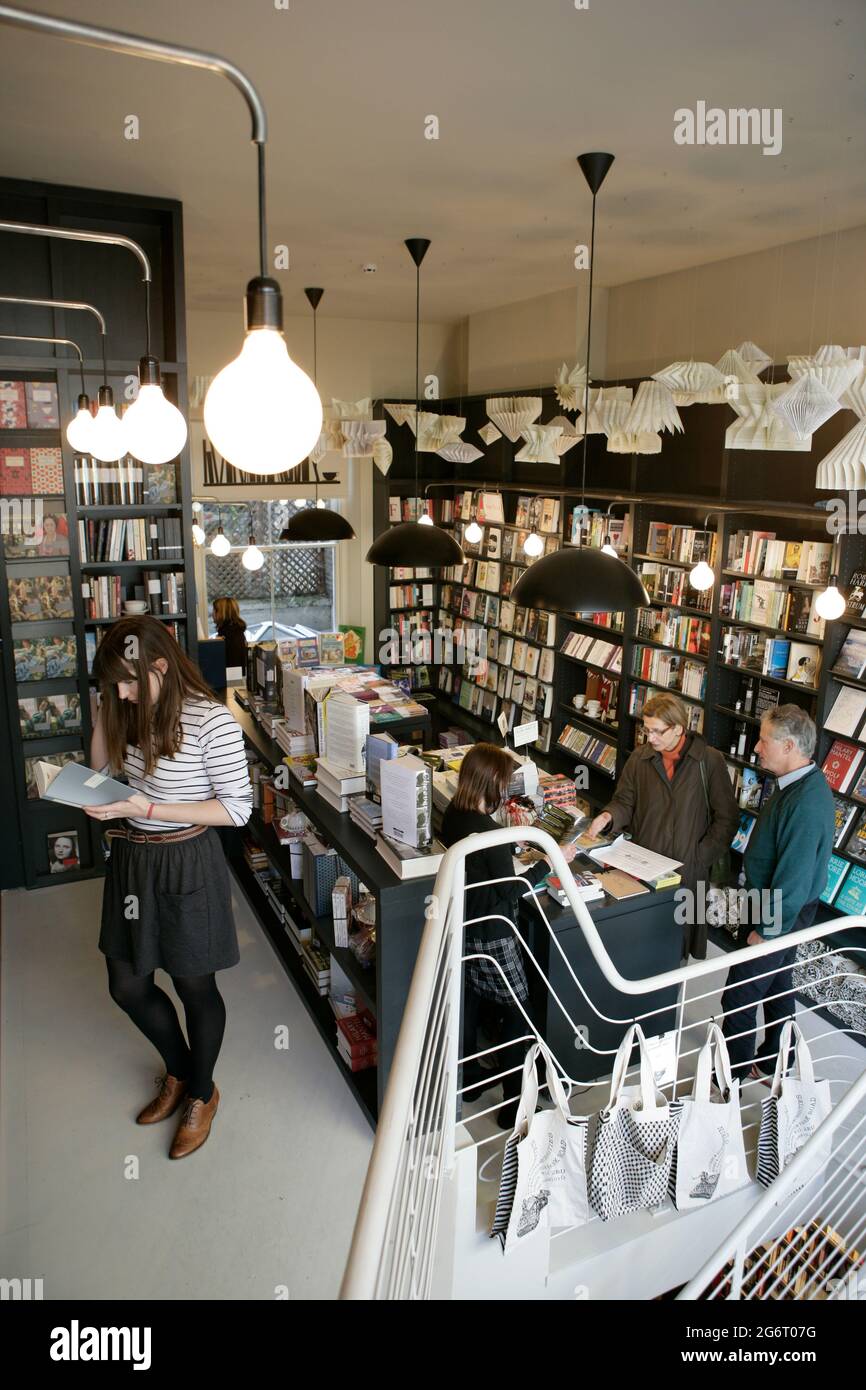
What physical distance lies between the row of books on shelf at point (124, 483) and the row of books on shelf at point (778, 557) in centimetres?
364

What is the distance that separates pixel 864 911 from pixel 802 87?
154 inches

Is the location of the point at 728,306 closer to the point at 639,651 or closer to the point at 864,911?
the point at 639,651

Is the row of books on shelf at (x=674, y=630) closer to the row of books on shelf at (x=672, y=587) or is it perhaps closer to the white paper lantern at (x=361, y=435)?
the row of books on shelf at (x=672, y=587)

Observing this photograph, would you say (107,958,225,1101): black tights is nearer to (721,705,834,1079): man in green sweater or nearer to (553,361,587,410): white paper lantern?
(721,705,834,1079): man in green sweater

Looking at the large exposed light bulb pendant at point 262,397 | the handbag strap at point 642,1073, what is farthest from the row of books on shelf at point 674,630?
the large exposed light bulb pendant at point 262,397

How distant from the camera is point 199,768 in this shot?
3.40m

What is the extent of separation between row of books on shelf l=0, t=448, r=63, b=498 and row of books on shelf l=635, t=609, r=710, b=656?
4123mm

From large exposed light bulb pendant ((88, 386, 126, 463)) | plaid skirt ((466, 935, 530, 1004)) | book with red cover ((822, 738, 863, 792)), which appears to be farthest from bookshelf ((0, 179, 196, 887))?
book with red cover ((822, 738, 863, 792))

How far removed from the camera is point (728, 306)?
246 inches

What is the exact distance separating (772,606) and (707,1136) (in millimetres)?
3736

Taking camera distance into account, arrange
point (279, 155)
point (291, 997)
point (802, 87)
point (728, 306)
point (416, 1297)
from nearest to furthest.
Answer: point (416, 1297), point (802, 87), point (279, 155), point (291, 997), point (728, 306)

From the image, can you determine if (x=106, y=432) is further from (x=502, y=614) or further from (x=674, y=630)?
(x=502, y=614)

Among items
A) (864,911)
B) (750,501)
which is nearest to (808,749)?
(864,911)

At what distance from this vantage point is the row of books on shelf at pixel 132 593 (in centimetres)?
579
